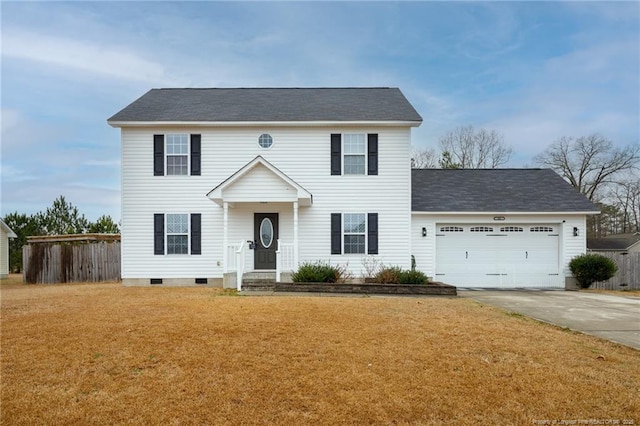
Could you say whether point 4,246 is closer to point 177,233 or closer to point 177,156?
point 177,233

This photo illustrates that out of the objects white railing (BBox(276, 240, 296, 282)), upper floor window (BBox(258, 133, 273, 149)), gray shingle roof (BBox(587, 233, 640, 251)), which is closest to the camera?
white railing (BBox(276, 240, 296, 282))

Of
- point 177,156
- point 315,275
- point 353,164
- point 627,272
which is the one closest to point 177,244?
point 177,156

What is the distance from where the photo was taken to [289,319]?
7.86 metres

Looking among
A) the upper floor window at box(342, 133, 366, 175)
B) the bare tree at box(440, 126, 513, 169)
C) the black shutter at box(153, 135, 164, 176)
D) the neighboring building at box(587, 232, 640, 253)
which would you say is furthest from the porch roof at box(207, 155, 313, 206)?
the neighboring building at box(587, 232, 640, 253)

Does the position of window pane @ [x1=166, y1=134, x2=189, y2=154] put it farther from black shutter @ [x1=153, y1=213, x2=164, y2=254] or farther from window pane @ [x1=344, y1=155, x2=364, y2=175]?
window pane @ [x1=344, y1=155, x2=364, y2=175]

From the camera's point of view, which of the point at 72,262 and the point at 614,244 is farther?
the point at 614,244

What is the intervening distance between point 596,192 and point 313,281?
1223 inches

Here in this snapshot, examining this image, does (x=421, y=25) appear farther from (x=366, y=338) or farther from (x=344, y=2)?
(x=366, y=338)

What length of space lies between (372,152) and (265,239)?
16.4ft

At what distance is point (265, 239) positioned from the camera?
1502 cm

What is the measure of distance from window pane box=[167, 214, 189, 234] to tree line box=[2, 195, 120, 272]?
41.3 ft

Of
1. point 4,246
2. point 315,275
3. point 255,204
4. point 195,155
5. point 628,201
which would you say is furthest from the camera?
point 628,201

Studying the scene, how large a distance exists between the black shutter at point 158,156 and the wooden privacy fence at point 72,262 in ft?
16.4

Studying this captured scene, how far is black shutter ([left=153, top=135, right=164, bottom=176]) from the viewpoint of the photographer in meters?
14.9
